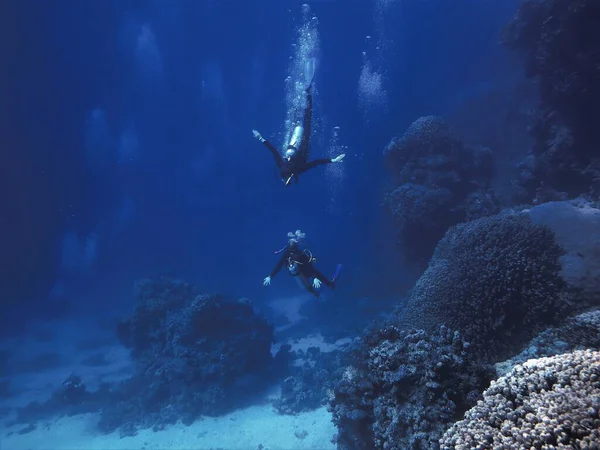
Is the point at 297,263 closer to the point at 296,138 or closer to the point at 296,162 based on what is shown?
the point at 296,162

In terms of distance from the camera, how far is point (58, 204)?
4212cm

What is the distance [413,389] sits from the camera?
511cm

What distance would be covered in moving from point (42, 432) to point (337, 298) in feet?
61.8

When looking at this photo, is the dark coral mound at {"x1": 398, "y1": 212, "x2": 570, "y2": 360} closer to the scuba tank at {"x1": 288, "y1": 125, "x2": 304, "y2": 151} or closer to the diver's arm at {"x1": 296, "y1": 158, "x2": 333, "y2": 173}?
the diver's arm at {"x1": 296, "y1": 158, "x2": 333, "y2": 173}

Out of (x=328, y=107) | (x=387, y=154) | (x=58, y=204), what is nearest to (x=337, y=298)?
(x=387, y=154)

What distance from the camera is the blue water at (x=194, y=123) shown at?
3067cm

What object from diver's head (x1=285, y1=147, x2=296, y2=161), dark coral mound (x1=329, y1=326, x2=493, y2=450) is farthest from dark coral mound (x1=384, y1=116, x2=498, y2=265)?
dark coral mound (x1=329, y1=326, x2=493, y2=450)

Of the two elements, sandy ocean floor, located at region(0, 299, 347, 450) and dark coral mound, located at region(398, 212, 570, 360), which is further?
sandy ocean floor, located at region(0, 299, 347, 450)

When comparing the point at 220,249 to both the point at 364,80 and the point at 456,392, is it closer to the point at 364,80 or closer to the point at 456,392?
the point at 364,80

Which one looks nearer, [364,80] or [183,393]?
[183,393]

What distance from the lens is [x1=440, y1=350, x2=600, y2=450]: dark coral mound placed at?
2467 millimetres

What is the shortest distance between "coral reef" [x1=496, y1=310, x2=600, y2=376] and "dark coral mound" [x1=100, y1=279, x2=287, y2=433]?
1145 centimetres

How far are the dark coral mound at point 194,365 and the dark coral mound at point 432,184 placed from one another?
8350 millimetres

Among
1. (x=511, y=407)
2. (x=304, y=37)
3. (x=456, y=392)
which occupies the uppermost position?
(x=304, y=37)
